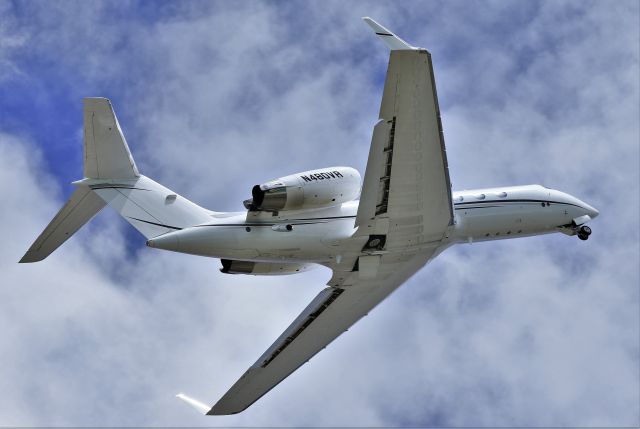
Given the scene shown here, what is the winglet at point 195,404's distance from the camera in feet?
119

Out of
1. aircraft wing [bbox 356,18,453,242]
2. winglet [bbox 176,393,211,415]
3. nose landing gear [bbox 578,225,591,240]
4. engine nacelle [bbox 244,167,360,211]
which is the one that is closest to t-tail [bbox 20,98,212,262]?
engine nacelle [bbox 244,167,360,211]

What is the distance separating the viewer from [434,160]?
27.3m

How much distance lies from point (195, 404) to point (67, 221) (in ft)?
33.2

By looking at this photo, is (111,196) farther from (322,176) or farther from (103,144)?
(322,176)

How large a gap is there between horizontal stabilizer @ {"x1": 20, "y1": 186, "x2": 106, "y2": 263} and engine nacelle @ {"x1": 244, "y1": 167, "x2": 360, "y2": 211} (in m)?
4.49

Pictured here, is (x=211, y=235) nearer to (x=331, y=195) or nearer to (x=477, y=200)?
(x=331, y=195)

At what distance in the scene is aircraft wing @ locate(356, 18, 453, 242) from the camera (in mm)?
24078

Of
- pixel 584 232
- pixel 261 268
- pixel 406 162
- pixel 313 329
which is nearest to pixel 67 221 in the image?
pixel 261 268

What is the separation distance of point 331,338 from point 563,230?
28.1 feet

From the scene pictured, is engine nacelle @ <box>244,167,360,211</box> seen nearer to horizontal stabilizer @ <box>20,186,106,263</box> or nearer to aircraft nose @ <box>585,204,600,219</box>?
horizontal stabilizer @ <box>20,186,106,263</box>

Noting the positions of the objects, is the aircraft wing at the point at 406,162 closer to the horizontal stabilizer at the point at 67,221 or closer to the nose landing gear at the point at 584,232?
the nose landing gear at the point at 584,232

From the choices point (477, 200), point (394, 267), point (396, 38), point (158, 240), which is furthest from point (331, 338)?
point (396, 38)

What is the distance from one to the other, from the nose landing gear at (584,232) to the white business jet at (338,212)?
184cm

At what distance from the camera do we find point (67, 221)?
2938cm
